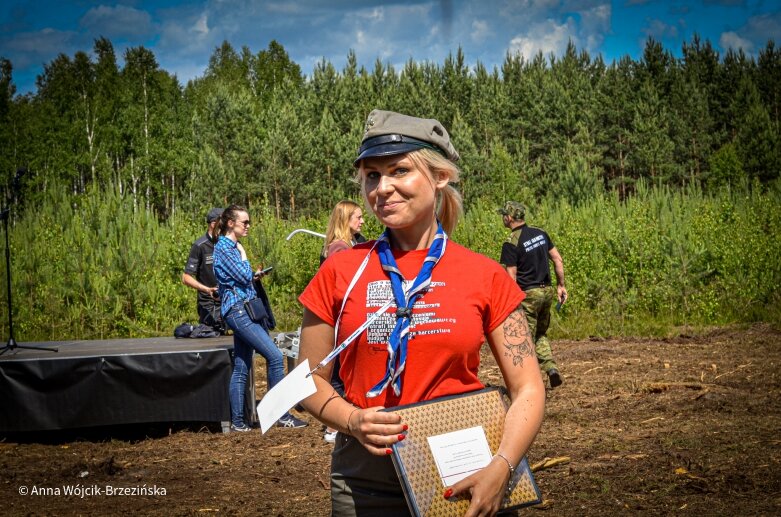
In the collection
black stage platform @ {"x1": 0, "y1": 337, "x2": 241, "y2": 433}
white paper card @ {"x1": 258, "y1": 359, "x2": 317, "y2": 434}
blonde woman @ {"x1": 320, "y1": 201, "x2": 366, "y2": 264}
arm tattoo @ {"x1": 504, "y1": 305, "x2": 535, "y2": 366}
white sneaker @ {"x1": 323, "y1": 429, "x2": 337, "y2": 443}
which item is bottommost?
white sneaker @ {"x1": 323, "y1": 429, "x2": 337, "y2": 443}

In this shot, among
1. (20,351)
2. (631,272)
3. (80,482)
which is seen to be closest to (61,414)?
(20,351)

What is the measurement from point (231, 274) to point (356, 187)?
43489mm

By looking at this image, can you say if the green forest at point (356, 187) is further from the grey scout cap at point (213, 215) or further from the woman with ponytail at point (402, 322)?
the woman with ponytail at point (402, 322)

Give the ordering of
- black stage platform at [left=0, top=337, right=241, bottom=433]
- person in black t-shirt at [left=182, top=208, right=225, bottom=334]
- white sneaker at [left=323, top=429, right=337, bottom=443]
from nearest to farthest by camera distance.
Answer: white sneaker at [left=323, top=429, right=337, bottom=443] → black stage platform at [left=0, top=337, right=241, bottom=433] → person in black t-shirt at [left=182, top=208, right=225, bottom=334]

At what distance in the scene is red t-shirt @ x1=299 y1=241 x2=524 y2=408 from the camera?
226 centimetres

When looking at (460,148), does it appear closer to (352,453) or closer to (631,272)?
(631,272)

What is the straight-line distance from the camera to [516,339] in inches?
93.4

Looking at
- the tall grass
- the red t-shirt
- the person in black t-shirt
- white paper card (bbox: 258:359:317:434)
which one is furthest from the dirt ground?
the tall grass

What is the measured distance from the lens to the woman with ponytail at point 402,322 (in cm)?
226

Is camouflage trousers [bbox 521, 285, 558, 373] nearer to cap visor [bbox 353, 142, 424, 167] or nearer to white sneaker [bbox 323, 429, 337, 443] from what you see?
white sneaker [bbox 323, 429, 337, 443]

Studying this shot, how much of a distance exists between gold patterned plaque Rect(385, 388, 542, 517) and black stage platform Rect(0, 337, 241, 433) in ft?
22.8

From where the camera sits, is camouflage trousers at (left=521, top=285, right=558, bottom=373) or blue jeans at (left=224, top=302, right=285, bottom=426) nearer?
blue jeans at (left=224, top=302, right=285, bottom=426)

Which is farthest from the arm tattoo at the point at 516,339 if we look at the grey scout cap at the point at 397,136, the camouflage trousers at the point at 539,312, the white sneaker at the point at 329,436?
the camouflage trousers at the point at 539,312

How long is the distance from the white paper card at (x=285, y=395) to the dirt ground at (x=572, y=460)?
3.76 metres
